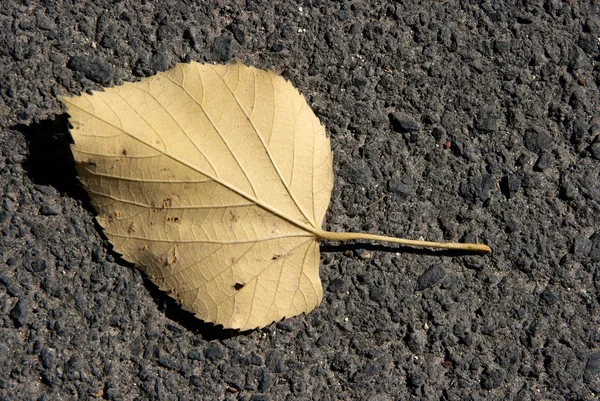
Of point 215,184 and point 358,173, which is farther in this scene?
point 358,173

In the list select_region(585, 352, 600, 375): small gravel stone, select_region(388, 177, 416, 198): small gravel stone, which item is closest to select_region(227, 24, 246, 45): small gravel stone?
select_region(388, 177, 416, 198): small gravel stone

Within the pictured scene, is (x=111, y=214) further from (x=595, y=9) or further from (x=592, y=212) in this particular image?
(x=595, y=9)

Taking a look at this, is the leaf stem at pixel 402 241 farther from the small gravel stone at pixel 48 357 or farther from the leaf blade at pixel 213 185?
the small gravel stone at pixel 48 357

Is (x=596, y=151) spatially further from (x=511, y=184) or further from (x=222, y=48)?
(x=222, y=48)

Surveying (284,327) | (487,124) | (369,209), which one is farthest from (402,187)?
(284,327)

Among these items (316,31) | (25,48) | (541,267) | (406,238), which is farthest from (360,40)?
(25,48)

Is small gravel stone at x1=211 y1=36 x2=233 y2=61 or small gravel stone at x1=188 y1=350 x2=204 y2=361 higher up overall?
small gravel stone at x1=211 y1=36 x2=233 y2=61

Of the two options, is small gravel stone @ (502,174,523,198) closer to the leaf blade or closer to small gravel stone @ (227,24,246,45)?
the leaf blade
